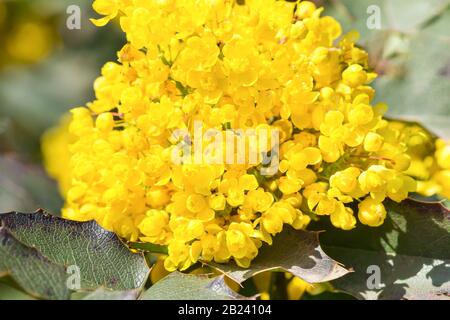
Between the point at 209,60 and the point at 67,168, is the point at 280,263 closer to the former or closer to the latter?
the point at 209,60

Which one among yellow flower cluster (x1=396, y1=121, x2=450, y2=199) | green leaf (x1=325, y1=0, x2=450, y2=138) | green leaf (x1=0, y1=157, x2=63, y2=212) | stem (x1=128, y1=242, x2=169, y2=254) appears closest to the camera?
stem (x1=128, y1=242, x2=169, y2=254)

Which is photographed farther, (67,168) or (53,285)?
(67,168)

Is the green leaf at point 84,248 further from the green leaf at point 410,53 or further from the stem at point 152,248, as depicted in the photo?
the green leaf at point 410,53

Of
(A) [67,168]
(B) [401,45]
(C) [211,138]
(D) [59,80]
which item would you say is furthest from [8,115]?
(C) [211,138]

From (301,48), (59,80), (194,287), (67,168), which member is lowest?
(194,287)

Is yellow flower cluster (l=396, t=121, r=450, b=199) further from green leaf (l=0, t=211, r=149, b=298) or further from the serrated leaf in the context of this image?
the serrated leaf

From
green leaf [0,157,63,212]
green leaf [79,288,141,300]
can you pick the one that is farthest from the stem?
green leaf [0,157,63,212]

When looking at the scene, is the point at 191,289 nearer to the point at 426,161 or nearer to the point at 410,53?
the point at 426,161
